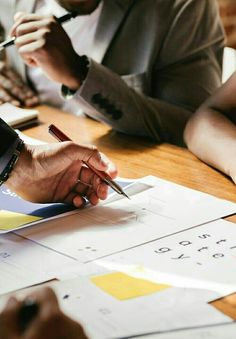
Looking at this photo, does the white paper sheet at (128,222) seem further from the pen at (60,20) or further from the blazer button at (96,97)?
the pen at (60,20)

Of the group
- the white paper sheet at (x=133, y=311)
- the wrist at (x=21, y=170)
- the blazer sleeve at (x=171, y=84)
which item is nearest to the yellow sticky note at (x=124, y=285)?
the white paper sheet at (x=133, y=311)

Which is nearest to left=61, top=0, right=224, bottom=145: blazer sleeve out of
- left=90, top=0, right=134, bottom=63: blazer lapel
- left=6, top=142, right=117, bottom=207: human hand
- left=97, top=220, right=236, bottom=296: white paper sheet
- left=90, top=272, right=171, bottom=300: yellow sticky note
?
left=90, top=0, right=134, bottom=63: blazer lapel

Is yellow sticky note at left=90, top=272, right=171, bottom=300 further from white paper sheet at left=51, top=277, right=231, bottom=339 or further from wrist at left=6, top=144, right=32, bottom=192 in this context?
wrist at left=6, top=144, right=32, bottom=192

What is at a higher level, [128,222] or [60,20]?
[60,20]

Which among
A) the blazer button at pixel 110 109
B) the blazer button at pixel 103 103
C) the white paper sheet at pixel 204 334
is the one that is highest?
the white paper sheet at pixel 204 334

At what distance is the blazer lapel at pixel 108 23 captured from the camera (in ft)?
6.47

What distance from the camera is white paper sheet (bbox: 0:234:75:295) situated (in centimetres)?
103

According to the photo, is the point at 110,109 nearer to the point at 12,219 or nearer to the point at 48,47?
the point at 48,47

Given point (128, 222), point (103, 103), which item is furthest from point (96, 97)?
point (128, 222)

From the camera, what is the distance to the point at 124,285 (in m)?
0.99

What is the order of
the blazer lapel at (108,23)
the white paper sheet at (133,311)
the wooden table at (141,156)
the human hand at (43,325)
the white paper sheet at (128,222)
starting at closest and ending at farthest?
the human hand at (43,325)
the white paper sheet at (133,311)
the white paper sheet at (128,222)
the wooden table at (141,156)
the blazer lapel at (108,23)

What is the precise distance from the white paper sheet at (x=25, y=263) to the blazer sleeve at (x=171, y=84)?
671mm

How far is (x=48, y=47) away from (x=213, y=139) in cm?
48

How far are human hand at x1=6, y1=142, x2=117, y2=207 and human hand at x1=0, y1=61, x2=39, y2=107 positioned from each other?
751mm
